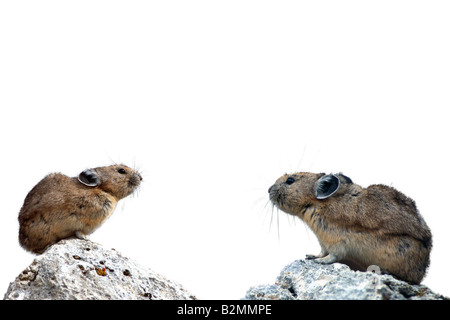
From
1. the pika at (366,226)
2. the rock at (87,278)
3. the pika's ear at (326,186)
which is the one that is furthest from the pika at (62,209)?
the pika's ear at (326,186)

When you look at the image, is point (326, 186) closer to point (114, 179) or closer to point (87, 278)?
point (114, 179)

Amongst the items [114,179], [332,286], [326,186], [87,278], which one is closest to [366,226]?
[326,186]

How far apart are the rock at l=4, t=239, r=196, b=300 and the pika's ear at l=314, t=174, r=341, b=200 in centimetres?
321

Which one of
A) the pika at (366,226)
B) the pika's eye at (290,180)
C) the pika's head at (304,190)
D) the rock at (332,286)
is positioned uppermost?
the pika's eye at (290,180)

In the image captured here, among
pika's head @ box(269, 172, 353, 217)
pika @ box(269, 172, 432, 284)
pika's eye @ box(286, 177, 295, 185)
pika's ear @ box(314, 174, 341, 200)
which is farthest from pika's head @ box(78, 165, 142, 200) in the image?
pika's ear @ box(314, 174, 341, 200)

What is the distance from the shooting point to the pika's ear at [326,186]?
11922 mm

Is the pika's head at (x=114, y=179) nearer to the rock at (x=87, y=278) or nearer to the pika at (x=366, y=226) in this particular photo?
the rock at (x=87, y=278)

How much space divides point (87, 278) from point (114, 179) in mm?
3757

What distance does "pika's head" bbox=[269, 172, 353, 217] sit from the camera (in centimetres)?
1195

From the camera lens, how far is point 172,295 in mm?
10812

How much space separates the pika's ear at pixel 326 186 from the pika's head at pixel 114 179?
435 centimetres

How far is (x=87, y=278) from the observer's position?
1028 centimetres

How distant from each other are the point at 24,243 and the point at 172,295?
3.63 m
